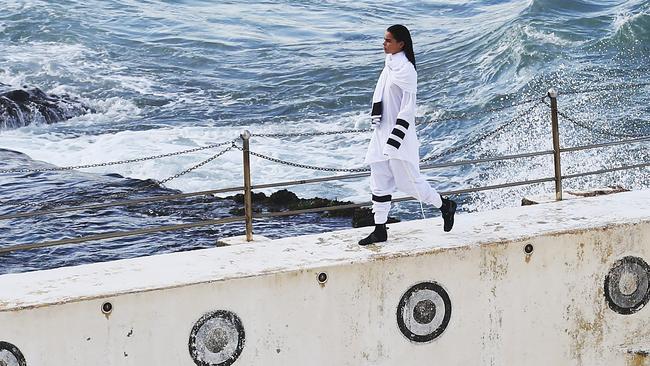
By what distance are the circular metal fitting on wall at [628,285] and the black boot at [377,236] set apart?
1.48 metres

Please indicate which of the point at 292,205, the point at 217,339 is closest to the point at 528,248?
the point at 217,339

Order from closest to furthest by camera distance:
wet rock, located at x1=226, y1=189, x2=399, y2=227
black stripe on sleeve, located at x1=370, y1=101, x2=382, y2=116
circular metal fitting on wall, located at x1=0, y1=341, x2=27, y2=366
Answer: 1. circular metal fitting on wall, located at x1=0, y1=341, x2=27, y2=366
2. black stripe on sleeve, located at x1=370, y1=101, x2=382, y2=116
3. wet rock, located at x1=226, y1=189, x2=399, y2=227

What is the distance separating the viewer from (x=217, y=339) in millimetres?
7020

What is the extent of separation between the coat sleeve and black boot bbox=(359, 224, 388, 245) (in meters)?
0.49

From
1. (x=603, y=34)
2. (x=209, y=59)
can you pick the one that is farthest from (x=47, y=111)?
(x=603, y=34)

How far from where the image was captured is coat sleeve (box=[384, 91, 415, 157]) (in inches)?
294

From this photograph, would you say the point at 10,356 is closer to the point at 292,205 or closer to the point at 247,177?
the point at 247,177

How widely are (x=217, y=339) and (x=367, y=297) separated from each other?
940 millimetres

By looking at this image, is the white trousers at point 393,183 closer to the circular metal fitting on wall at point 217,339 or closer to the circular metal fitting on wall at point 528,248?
the circular metal fitting on wall at point 528,248

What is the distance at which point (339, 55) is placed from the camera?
88.8ft

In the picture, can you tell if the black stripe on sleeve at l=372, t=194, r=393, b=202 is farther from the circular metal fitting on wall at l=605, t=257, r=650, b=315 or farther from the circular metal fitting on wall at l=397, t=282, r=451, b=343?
the circular metal fitting on wall at l=605, t=257, r=650, b=315

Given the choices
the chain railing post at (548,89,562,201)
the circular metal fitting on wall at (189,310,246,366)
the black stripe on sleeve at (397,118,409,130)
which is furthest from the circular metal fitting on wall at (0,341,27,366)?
the chain railing post at (548,89,562,201)

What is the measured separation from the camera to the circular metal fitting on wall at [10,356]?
21.5ft

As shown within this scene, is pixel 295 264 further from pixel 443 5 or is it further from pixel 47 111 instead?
pixel 443 5
